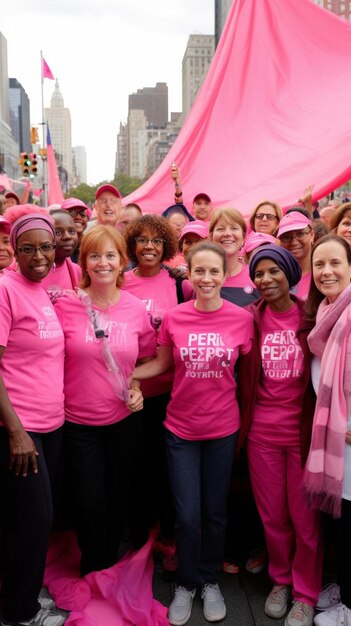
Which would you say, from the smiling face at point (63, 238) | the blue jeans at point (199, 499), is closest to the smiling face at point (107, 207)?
the smiling face at point (63, 238)

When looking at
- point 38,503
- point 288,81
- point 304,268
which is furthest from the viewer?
point 288,81

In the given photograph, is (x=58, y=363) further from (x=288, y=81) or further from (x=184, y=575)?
(x=288, y=81)

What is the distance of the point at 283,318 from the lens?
10.0 feet

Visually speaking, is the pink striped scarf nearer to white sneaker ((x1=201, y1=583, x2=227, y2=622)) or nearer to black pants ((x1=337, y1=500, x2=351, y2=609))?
black pants ((x1=337, y1=500, x2=351, y2=609))

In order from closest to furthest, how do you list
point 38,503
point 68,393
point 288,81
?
1. point 38,503
2. point 68,393
3. point 288,81

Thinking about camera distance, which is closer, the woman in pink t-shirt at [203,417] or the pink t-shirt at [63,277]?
the woman in pink t-shirt at [203,417]

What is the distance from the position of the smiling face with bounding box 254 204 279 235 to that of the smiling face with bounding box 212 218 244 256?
0.76 metres

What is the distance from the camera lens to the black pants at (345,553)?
2693 millimetres

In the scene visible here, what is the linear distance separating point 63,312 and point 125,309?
34 cm

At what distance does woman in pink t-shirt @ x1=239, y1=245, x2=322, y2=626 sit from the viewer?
2949 mm

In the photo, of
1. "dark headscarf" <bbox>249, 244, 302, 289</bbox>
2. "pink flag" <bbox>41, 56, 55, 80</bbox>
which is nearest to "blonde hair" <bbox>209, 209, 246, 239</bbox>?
"dark headscarf" <bbox>249, 244, 302, 289</bbox>

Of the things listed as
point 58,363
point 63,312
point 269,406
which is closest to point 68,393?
point 58,363

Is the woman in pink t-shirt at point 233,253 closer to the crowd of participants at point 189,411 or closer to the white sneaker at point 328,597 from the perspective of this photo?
the crowd of participants at point 189,411

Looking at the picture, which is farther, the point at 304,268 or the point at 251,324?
the point at 304,268
